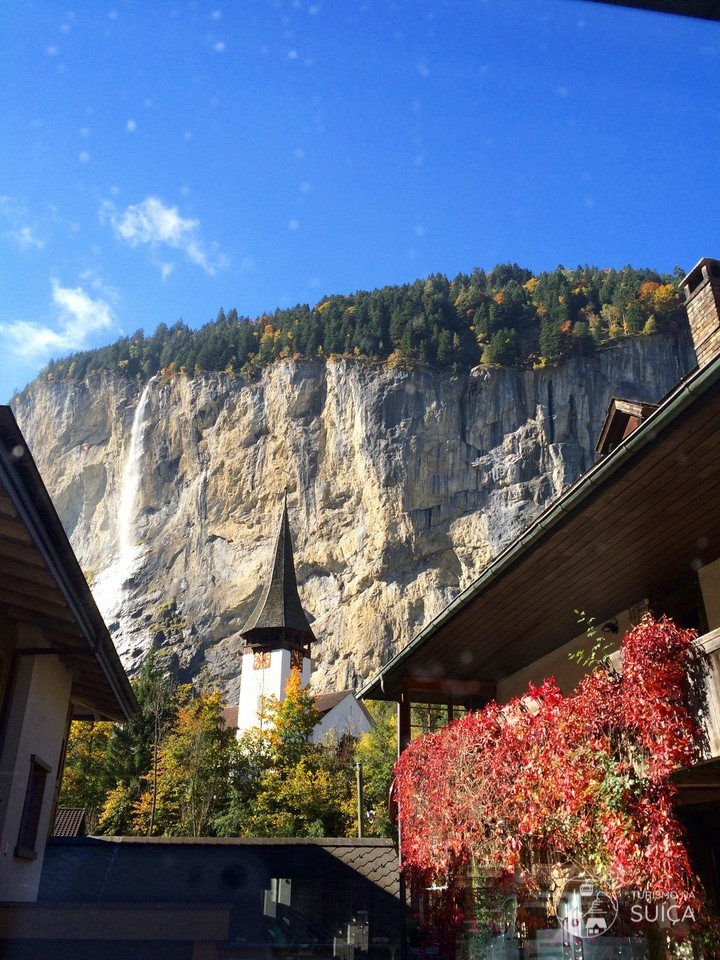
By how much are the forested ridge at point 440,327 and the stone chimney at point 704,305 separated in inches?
2175

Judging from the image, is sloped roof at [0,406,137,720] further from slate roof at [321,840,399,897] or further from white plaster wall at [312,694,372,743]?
white plaster wall at [312,694,372,743]

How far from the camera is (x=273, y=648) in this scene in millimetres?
45500

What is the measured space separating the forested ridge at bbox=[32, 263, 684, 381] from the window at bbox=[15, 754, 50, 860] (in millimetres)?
58355

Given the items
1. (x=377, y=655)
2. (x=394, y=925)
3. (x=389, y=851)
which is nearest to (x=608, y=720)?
(x=389, y=851)

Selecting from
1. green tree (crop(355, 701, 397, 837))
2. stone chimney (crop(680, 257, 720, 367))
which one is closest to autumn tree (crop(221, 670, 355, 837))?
green tree (crop(355, 701, 397, 837))

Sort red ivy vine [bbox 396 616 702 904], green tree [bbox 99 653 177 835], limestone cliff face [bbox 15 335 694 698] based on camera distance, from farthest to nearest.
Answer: limestone cliff face [bbox 15 335 694 698]
green tree [bbox 99 653 177 835]
red ivy vine [bbox 396 616 702 904]

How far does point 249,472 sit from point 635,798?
2402 inches

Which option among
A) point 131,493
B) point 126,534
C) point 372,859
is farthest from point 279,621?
point 372,859

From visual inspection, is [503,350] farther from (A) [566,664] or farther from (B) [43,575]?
(B) [43,575]

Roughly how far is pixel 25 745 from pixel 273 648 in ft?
126

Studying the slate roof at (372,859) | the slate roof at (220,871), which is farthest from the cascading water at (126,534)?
the slate roof at (372,859)

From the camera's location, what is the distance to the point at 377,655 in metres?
54.5

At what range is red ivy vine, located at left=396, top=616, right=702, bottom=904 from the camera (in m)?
5.87

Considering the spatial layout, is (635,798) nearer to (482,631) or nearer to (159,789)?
(482,631)
